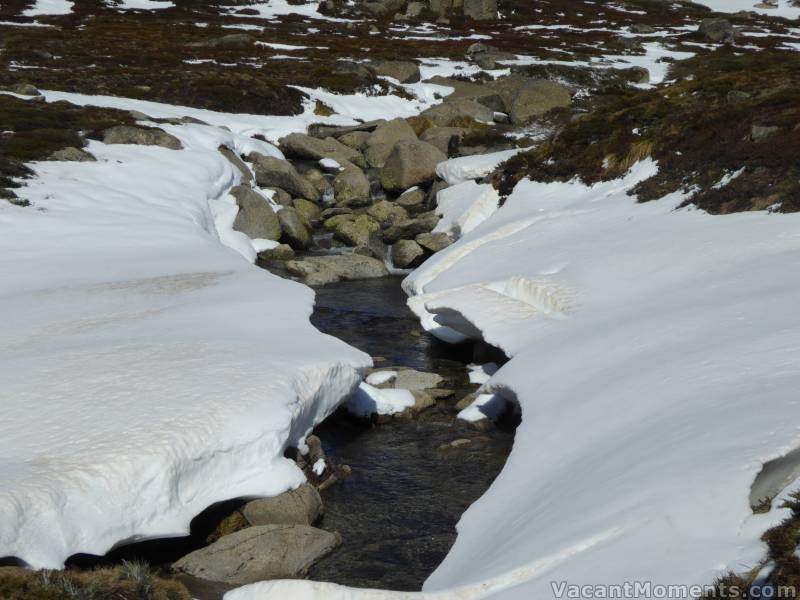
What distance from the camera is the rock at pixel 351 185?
116 feet

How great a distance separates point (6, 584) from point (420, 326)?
50.4 feet

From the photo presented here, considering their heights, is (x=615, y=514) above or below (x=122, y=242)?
above

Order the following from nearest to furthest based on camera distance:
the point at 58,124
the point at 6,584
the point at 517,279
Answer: the point at 6,584
the point at 517,279
the point at 58,124

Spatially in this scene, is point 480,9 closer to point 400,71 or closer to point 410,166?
point 400,71

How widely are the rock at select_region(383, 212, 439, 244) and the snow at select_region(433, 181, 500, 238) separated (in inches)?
18.9

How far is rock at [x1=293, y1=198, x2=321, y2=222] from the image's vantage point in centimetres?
3361

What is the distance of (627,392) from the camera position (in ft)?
37.8

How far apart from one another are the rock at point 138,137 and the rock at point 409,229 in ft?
35.1

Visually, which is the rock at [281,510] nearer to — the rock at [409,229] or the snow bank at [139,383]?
the snow bank at [139,383]

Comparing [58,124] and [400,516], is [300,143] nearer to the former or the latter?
[58,124]

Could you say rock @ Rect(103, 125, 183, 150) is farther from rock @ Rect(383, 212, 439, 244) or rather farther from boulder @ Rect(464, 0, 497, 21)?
boulder @ Rect(464, 0, 497, 21)

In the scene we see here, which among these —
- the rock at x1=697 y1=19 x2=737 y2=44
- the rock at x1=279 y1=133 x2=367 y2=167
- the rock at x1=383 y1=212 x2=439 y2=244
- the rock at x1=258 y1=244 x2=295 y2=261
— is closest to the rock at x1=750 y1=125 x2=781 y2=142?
the rock at x1=383 y1=212 x2=439 y2=244

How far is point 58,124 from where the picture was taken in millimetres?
34625

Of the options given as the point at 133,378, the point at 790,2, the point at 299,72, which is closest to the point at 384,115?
the point at 299,72
